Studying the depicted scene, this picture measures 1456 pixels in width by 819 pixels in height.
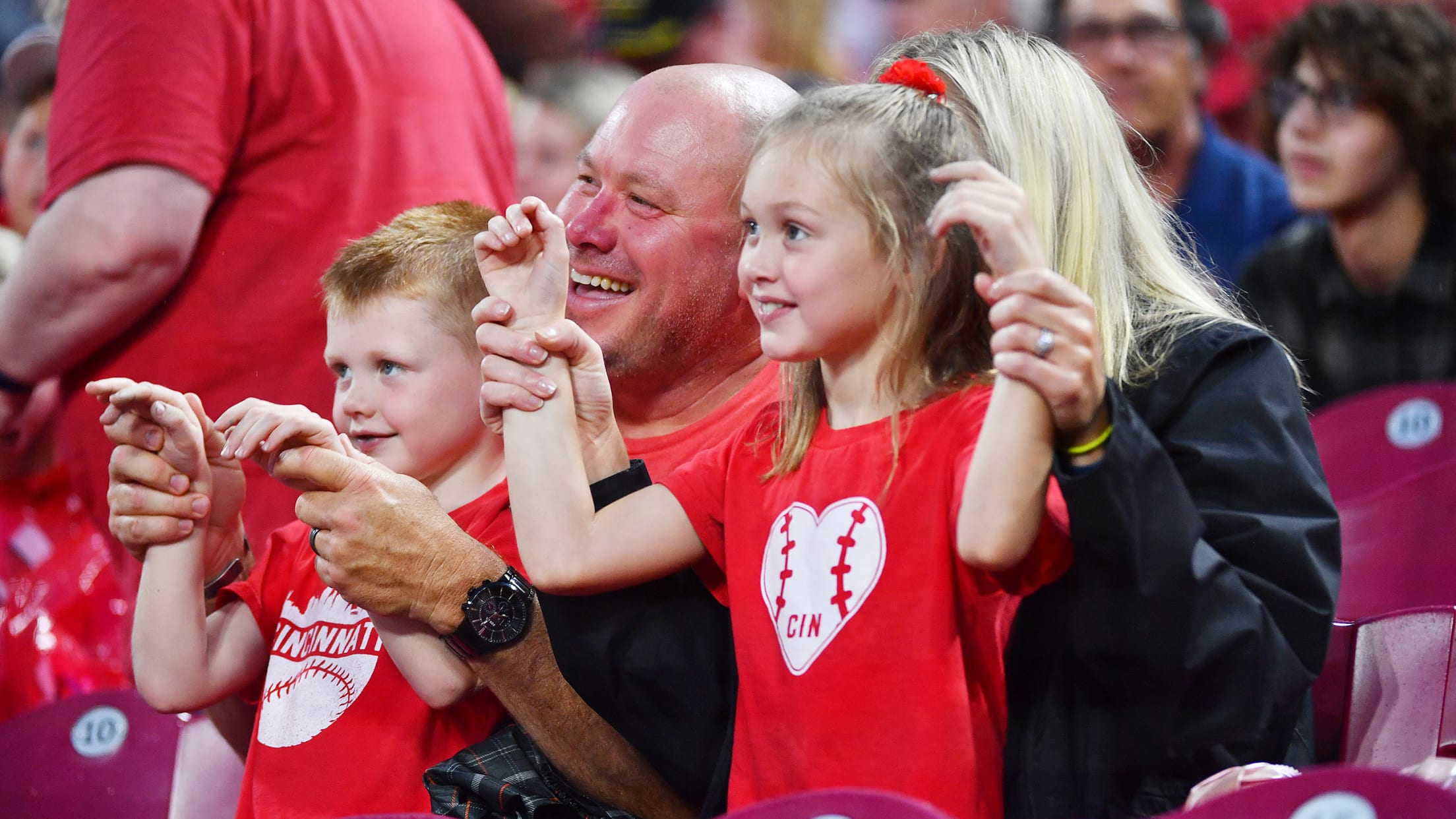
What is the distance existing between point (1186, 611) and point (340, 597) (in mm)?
936

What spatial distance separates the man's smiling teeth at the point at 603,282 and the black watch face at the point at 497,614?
44cm

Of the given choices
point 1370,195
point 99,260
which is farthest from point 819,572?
point 1370,195

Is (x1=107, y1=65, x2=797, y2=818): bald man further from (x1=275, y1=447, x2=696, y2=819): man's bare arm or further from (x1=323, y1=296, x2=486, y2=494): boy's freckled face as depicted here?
(x1=323, y1=296, x2=486, y2=494): boy's freckled face

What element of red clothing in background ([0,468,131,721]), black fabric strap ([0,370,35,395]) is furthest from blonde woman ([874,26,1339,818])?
red clothing in background ([0,468,131,721])

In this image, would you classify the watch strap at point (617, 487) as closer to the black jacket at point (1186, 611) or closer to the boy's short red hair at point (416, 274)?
the boy's short red hair at point (416, 274)

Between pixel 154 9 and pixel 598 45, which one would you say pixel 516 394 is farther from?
pixel 598 45

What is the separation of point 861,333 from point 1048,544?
271mm

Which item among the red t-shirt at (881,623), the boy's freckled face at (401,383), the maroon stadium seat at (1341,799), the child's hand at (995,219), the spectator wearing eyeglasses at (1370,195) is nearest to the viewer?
the maroon stadium seat at (1341,799)

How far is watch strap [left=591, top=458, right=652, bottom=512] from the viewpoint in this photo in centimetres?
153

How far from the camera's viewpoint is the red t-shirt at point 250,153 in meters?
1.96

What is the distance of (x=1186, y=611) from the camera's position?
4.09 feet

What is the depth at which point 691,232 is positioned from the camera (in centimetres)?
185

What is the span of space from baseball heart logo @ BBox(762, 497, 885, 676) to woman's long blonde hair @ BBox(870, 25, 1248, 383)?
0.29 metres

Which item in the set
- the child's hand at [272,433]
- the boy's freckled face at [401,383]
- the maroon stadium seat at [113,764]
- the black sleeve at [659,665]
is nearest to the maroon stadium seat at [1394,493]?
the black sleeve at [659,665]
